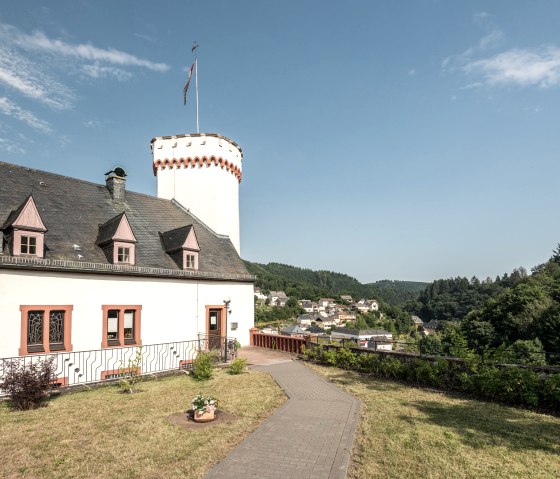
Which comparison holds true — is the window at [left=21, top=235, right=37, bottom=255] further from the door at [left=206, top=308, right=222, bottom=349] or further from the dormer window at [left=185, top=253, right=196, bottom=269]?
the door at [left=206, top=308, right=222, bottom=349]

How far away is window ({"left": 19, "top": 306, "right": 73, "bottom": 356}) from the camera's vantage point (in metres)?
14.3

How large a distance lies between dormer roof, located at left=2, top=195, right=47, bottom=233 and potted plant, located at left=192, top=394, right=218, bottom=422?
10012 mm

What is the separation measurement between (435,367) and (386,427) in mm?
5056

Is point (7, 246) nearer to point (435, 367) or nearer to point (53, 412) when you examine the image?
point (53, 412)

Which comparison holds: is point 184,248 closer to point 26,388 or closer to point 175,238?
point 175,238

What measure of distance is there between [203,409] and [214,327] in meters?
12.2

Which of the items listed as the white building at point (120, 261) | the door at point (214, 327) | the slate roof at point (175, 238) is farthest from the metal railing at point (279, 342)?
the slate roof at point (175, 238)

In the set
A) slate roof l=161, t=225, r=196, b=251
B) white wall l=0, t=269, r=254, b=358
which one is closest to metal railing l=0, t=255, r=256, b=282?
white wall l=0, t=269, r=254, b=358

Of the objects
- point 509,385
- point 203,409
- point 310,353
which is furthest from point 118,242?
point 509,385

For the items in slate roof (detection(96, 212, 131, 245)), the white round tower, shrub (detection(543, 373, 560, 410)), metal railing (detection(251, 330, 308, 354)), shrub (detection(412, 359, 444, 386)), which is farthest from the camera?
the white round tower

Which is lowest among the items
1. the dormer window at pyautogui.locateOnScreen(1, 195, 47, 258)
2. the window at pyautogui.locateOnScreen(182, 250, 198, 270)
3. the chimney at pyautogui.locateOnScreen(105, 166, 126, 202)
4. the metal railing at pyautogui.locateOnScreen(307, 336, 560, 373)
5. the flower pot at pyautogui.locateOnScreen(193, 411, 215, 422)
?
the flower pot at pyautogui.locateOnScreen(193, 411, 215, 422)

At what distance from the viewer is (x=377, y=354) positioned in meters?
15.7

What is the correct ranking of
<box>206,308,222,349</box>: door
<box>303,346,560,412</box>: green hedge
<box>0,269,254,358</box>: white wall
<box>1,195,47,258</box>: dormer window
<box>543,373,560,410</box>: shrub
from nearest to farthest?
1. <box>543,373,560,410</box>: shrub
2. <box>303,346,560,412</box>: green hedge
3. <box>0,269,254,358</box>: white wall
4. <box>1,195,47,258</box>: dormer window
5. <box>206,308,222,349</box>: door

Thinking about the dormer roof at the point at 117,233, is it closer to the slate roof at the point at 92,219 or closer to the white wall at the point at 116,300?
the slate roof at the point at 92,219
